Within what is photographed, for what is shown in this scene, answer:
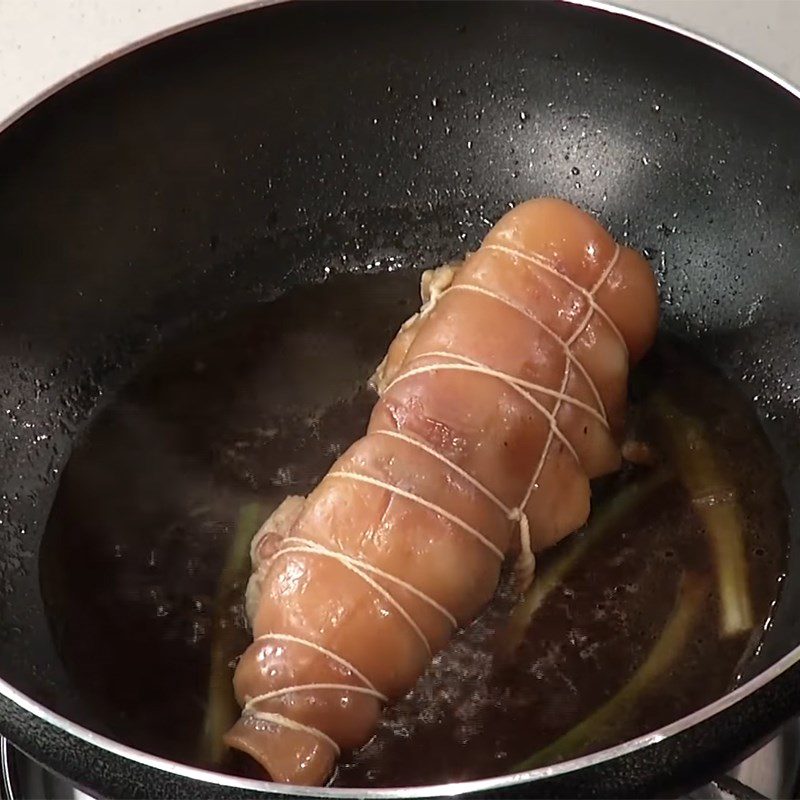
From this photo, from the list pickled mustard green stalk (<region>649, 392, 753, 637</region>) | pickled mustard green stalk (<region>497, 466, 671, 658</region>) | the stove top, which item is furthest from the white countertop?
the stove top

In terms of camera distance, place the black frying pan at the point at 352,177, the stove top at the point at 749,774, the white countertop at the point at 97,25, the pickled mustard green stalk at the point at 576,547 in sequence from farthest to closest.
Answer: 1. the white countertop at the point at 97,25
2. the black frying pan at the point at 352,177
3. the pickled mustard green stalk at the point at 576,547
4. the stove top at the point at 749,774

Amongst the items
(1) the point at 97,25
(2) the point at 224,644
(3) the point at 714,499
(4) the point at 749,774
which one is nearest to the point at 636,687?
(4) the point at 749,774

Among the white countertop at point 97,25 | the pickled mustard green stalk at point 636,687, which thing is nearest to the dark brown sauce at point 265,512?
the pickled mustard green stalk at point 636,687

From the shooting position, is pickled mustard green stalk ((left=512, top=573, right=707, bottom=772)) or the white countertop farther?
the white countertop

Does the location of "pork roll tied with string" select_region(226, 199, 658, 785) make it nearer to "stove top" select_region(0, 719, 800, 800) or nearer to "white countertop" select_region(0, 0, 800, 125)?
"stove top" select_region(0, 719, 800, 800)

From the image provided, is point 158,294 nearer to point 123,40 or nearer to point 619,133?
point 123,40

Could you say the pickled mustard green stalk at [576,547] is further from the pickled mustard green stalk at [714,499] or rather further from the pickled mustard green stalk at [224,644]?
the pickled mustard green stalk at [224,644]
